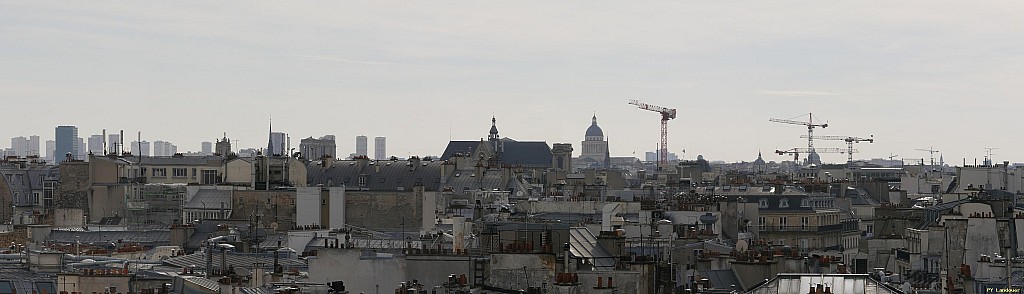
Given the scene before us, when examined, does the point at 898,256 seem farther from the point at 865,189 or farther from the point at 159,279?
the point at 865,189

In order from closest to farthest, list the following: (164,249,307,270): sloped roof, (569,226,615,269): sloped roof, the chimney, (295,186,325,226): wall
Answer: (569,226,615,269): sloped roof → (164,249,307,270): sloped roof → (295,186,325,226): wall → the chimney

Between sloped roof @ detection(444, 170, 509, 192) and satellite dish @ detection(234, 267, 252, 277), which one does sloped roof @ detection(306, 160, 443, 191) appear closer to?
sloped roof @ detection(444, 170, 509, 192)

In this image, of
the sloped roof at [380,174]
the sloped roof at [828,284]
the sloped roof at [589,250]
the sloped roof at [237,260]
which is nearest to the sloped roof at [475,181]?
the sloped roof at [380,174]

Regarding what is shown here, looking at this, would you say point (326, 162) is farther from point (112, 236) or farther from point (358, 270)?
point (358, 270)

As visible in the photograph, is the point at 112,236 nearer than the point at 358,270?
No

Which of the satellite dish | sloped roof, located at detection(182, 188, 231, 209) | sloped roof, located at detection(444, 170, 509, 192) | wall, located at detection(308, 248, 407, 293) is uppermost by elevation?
sloped roof, located at detection(444, 170, 509, 192)

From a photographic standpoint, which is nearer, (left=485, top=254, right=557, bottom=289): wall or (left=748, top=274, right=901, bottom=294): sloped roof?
(left=748, top=274, right=901, bottom=294): sloped roof

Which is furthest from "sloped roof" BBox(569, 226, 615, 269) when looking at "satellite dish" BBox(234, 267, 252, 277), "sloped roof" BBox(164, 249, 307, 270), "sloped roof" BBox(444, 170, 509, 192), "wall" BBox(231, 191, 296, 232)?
"sloped roof" BBox(444, 170, 509, 192)

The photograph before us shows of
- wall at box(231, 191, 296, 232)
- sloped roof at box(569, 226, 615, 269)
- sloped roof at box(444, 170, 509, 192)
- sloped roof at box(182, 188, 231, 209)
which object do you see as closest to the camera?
sloped roof at box(569, 226, 615, 269)

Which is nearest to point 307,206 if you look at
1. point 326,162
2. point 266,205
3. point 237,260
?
point 266,205

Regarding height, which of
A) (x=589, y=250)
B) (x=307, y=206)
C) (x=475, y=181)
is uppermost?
(x=475, y=181)

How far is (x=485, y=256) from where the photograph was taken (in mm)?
40781

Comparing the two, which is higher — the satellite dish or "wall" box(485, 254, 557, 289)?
"wall" box(485, 254, 557, 289)

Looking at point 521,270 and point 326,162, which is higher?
point 326,162
